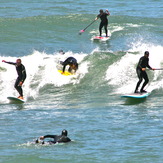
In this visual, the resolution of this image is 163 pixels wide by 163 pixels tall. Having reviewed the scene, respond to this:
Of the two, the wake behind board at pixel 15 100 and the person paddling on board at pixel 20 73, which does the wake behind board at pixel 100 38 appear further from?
the wake behind board at pixel 15 100

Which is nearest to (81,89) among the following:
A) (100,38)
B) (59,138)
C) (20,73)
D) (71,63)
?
(71,63)

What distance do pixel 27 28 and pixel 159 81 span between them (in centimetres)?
1550

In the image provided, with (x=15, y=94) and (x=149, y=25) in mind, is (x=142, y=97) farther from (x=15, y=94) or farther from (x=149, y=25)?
(x=149, y=25)

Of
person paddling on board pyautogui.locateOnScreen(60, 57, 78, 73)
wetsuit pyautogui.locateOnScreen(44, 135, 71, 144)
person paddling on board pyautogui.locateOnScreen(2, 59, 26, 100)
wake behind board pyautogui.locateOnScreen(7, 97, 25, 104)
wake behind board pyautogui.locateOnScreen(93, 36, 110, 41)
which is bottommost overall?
wetsuit pyautogui.locateOnScreen(44, 135, 71, 144)

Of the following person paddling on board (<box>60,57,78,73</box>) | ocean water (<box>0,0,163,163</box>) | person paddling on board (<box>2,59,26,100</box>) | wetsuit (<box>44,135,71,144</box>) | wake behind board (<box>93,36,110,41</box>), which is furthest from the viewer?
wake behind board (<box>93,36,110,41</box>)

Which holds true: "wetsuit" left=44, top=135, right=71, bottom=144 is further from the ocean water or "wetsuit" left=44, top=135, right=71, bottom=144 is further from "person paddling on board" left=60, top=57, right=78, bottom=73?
"person paddling on board" left=60, top=57, right=78, bottom=73

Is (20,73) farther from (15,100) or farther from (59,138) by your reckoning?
(59,138)

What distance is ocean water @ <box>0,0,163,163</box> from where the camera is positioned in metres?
12.5

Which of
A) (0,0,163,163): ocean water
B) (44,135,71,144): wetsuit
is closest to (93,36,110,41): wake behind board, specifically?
(0,0,163,163): ocean water

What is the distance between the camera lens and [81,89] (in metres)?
20.1

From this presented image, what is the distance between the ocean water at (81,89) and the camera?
1248 cm

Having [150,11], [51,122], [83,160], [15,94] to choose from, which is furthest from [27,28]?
[83,160]

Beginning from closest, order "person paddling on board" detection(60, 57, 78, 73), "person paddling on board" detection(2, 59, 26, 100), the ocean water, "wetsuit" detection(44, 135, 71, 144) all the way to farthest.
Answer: the ocean water
"wetsuit" detection(44, 135, 71, 144)
"person paddling on board" detection(2, 59, 26, 100)
"person paddling on board" detection(60, 57, 78, 73)

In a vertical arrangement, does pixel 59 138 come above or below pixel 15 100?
below
